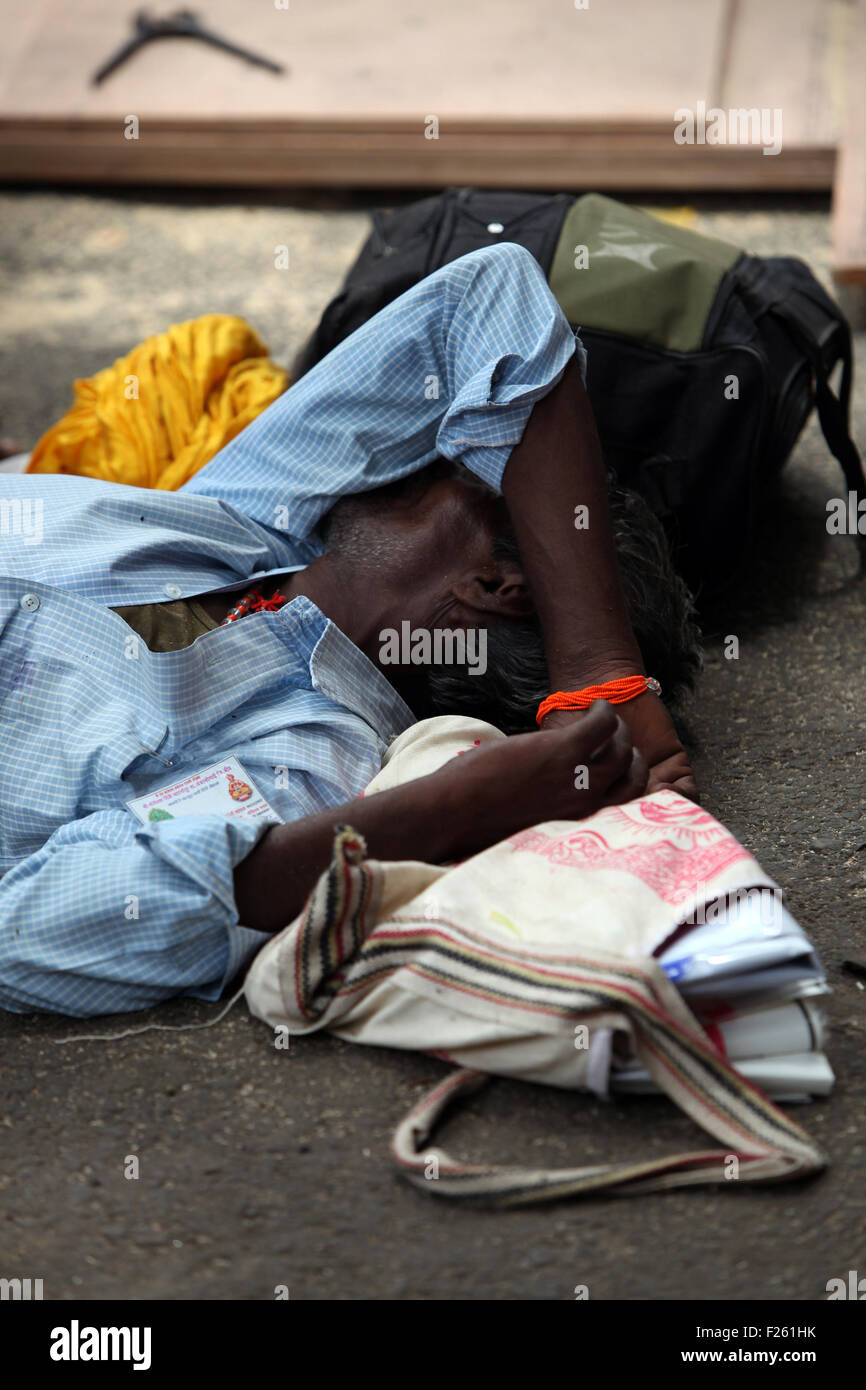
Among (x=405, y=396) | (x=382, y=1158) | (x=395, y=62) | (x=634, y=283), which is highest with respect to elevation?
(x=395, y=62)

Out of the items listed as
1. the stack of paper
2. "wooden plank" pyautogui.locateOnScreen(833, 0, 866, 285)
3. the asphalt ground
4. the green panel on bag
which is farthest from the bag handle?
the stack of paper

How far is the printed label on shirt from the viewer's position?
1744mm

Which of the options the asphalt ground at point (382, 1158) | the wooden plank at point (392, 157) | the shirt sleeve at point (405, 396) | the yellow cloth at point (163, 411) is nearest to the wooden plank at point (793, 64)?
the wooden plank at point (392, 157)

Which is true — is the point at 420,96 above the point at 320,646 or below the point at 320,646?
above

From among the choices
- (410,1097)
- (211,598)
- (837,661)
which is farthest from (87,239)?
(410,1097)

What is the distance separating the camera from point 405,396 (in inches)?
82.1

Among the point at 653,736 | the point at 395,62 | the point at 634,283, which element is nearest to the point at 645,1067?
the point at 653,736

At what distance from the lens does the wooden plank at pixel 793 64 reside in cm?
382

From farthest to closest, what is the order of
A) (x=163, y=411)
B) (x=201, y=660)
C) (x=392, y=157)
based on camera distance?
(x=392, y=157) < (x=163, y=411) < (x=201, y=660)

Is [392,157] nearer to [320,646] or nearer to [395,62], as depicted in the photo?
[395,62]

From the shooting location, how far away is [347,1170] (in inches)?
56.7

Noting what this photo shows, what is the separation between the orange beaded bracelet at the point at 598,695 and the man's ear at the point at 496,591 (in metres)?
0.18

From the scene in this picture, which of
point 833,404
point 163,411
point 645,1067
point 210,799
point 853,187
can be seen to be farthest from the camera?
point 853,187

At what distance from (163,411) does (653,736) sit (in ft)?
4.17
